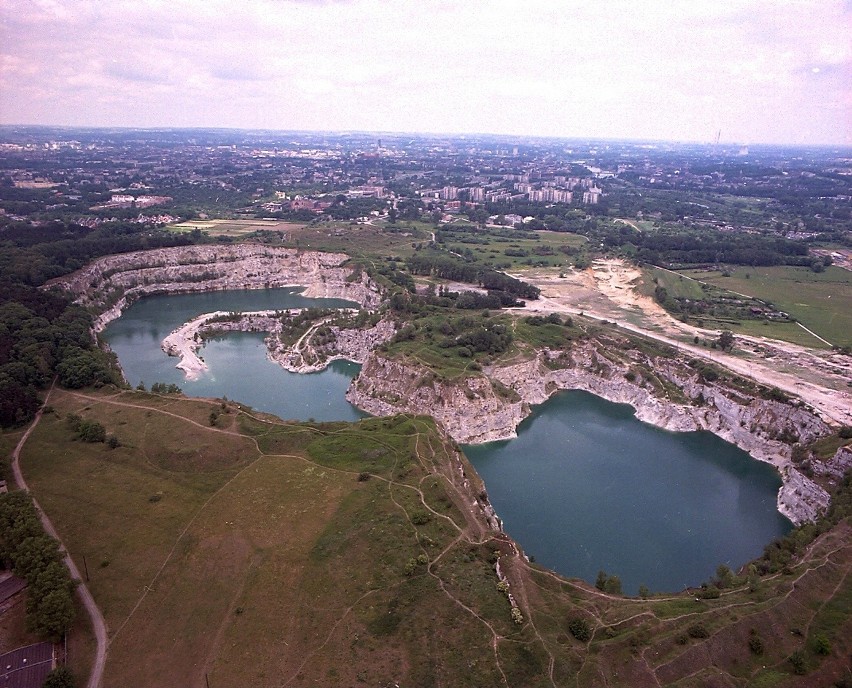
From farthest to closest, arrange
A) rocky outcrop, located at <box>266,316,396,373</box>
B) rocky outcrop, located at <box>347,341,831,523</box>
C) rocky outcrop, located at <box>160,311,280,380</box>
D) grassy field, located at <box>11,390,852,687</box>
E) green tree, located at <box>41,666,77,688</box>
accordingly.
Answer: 1. rocky outcrop, located at <box>160,311,280,380</box>
2. rocky outcrop, located at <box>266,316,396,373</box>
3. rocky outcrop, located at <box>347,341,831,523</box>
4. grassy field, located at <box>11,390,852,687</box>
5. green tree, located at <box>41,666,77,688</box>

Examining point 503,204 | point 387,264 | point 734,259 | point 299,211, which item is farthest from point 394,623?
point 503,204

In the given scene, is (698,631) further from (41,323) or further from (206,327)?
(206,327)

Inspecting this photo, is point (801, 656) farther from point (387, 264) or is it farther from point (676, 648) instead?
point (387, 264)

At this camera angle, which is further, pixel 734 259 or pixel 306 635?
pixel 734 259

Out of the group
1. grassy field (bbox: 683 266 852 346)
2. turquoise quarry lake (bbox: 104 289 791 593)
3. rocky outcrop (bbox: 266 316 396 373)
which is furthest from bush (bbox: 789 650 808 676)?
grassy field (bbox: 683 266 852 346)

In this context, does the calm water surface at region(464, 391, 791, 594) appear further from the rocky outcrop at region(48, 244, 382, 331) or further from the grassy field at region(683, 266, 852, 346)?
the rocky outcrop at region(48, 244, 382, 331)
